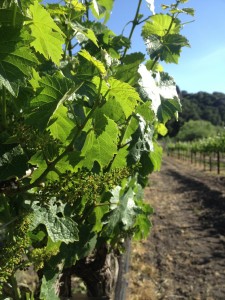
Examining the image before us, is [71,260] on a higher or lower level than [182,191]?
higher

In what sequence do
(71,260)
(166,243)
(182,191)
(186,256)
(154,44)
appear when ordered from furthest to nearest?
(182,191)
(166,243)
(186,256)
(154,44)
(71,260)

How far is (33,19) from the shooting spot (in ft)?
4.18

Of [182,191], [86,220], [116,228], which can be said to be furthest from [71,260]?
[182,191]

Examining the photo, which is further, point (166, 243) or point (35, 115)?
point (166, 243)

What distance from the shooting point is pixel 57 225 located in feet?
5.40

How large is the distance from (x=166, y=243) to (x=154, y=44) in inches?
299

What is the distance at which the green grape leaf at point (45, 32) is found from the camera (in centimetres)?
127

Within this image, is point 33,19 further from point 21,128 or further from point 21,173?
point 21,173

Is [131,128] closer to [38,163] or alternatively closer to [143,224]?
[38,163]

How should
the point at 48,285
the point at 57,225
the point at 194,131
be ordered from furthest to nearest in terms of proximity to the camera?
1. the point at 194,131
2. the point at 48,285
3. the point at 57,225

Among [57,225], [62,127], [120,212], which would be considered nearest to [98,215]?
[120,212]

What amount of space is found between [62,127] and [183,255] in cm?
758

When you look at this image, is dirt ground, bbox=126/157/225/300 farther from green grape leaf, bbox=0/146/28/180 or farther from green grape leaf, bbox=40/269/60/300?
green grape leaf, bbox=0/146/28/180

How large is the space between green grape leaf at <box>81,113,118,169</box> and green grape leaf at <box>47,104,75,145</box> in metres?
0.07
